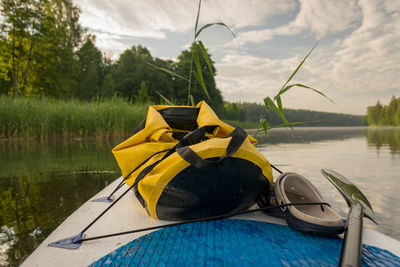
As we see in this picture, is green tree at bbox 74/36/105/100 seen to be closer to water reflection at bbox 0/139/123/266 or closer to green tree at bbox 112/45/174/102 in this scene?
green tree at bbox 112/45/174/102

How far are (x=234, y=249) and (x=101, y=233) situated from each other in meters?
0.59

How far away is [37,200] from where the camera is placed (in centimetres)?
185

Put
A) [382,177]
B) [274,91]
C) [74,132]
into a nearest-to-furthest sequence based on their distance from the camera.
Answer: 1. [274,91]
2. [382,177]
3. [74,132]

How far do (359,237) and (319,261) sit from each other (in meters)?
0.15

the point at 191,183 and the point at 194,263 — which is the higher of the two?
the point at 191,183

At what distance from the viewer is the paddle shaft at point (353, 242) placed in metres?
0.65

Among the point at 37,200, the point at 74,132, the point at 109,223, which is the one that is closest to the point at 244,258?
the point at 109,223

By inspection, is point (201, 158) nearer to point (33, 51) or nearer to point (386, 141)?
point (386, 141)

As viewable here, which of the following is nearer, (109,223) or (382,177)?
(109,223)

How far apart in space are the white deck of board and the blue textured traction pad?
0.23 ft

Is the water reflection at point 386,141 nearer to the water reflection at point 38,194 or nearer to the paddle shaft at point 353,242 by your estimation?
the paddle shaft at point 353,242

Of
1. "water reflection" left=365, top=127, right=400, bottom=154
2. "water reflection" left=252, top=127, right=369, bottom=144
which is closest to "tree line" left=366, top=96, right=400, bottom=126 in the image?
"water reflection" left=252, top=127, right=369, bottom=144

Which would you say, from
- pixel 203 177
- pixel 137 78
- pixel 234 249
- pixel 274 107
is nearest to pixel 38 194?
pixel 203 177

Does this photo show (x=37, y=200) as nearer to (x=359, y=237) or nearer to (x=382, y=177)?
(x=359, y=237)
